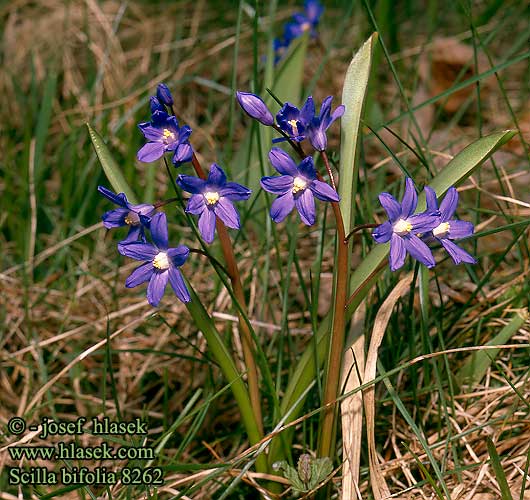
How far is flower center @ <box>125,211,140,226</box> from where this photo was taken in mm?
1415

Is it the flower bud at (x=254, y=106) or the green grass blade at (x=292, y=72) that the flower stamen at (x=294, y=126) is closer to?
the flower bud at (x=254, y=106)

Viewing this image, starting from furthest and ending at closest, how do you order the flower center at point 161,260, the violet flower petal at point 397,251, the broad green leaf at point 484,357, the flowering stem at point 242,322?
the broad green leaf at point 484,357 → the flowering stem at point 242,322 → the flower center at point 161,260 → the violet flower petal at point 397,251

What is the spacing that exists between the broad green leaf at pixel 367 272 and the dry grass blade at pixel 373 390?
0.43 ft

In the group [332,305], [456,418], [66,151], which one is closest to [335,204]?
[332,305]

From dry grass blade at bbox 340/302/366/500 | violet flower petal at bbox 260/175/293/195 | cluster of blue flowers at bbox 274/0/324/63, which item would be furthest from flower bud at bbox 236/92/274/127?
cluster of blue flowers at bbox 274/0/324/63

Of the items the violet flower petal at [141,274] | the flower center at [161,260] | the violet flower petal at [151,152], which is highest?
the violet flower petal at [151,152]

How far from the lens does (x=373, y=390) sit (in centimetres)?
161

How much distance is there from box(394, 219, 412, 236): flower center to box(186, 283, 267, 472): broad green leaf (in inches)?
17.6

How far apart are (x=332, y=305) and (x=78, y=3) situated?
2980 mm

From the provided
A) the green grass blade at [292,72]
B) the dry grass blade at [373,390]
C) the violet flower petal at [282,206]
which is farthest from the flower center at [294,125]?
the green grass blade at [292,72]

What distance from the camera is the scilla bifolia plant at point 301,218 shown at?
4.28 ft

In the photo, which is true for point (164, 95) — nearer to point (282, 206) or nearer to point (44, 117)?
point (282, 206)

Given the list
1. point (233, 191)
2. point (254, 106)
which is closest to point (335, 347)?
point (233, 191)

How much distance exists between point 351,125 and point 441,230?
318 millimetres
